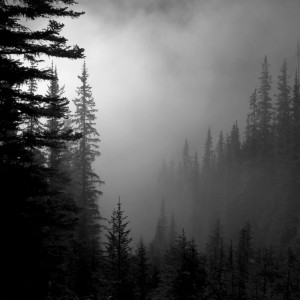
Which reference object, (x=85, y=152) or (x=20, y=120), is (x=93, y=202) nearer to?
(x=85, y=152)

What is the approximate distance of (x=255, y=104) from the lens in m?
57.0

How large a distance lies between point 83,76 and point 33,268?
21384 millimetres

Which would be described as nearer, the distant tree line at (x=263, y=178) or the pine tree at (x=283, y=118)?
the distant tree line at (x=263, y=178)

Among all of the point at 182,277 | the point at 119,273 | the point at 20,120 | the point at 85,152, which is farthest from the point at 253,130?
the point at 20,120

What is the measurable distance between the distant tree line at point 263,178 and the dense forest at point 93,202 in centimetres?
23

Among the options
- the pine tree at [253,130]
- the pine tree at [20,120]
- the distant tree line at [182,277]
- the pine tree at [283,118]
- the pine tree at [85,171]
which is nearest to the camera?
the pine tree at [20,120]

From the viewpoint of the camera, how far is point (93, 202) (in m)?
25.3

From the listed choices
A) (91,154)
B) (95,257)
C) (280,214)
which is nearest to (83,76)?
(91,154)

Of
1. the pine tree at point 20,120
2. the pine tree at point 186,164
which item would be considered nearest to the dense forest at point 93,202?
the pine tree at point 20,120

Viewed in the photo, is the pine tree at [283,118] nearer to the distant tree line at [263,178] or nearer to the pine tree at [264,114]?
the distant tree line at [263,178]

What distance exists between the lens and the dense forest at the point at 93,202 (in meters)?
7.16

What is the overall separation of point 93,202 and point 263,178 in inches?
1685

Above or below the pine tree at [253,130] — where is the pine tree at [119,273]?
below

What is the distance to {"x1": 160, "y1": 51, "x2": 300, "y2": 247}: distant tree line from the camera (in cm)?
4759
